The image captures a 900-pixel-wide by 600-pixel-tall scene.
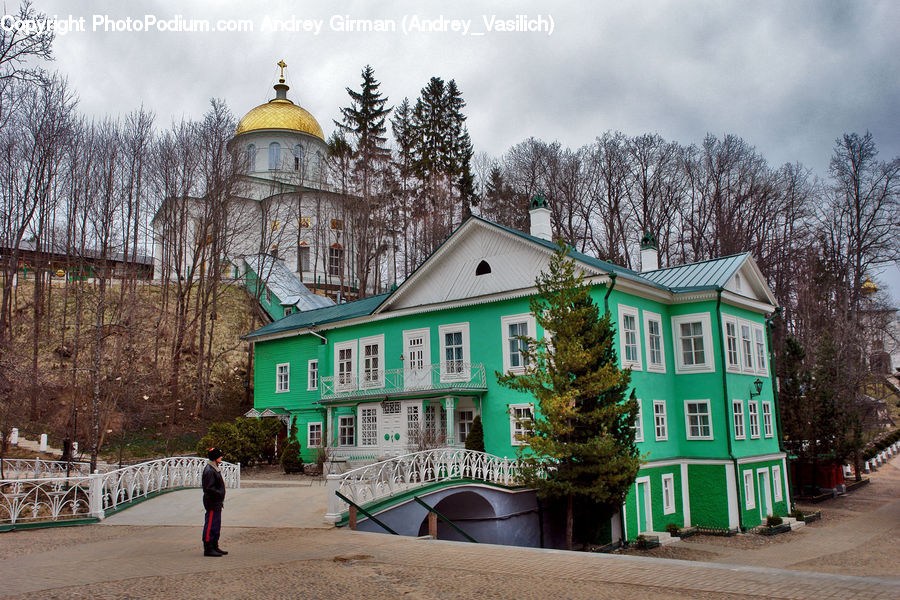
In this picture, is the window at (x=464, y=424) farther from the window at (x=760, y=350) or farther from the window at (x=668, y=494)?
the window at (x=760, y=350)

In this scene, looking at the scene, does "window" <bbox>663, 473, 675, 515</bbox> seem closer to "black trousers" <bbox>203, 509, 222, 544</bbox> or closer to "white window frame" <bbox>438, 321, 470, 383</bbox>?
"white window frame" <bbox>438, 321, 470, 383</bbox>

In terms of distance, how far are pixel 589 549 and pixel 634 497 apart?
2.48m

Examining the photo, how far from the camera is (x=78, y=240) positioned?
36688mm

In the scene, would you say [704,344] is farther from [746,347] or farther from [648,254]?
[648,254]

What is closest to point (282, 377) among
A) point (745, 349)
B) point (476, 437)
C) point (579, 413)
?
point (476, 437)

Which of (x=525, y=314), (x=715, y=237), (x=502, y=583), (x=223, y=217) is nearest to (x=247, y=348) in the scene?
(x=223, y=217)

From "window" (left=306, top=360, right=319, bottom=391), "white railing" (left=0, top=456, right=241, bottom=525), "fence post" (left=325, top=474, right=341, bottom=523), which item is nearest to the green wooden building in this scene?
"window" (left=306, top=360, right=319, bottom=391)

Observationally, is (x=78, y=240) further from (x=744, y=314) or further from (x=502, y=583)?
(x=502, y=583)

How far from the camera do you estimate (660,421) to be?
21.2 meters

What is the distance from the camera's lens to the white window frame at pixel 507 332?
20797 millimetres

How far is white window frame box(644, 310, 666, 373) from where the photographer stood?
830 inches

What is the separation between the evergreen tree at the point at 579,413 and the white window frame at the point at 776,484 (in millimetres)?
8975

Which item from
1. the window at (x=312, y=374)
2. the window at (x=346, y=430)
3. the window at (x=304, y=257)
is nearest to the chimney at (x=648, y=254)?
the window at (x=346, y=430)

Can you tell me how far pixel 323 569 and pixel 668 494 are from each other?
48.9ft
